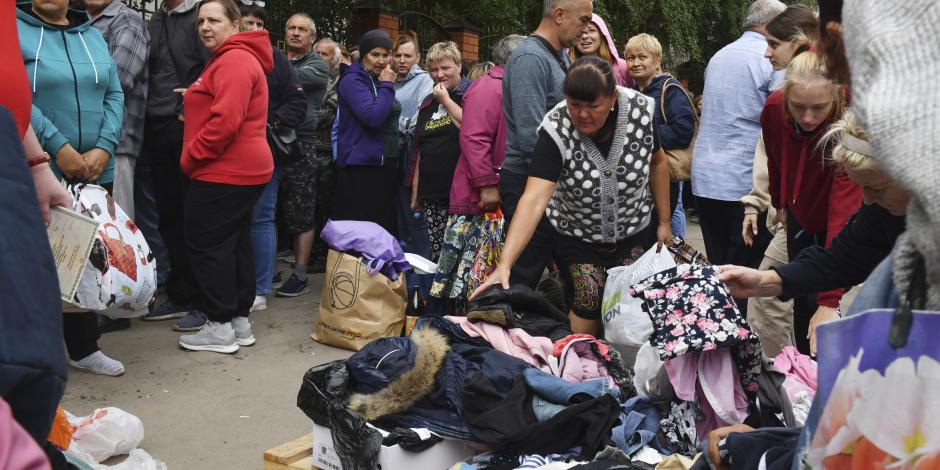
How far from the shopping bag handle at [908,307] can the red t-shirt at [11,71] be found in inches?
96.8

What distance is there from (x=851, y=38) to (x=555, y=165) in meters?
2.71

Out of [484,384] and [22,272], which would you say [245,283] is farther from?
[22,272]

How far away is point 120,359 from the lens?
16.2 ft

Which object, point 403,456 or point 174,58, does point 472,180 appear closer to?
point 174,58

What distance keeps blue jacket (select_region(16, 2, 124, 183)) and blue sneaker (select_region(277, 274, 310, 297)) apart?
1.93 meters

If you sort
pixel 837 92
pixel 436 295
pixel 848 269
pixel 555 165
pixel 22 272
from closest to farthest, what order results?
pixel 22 272
pixel 848 269
pixel 837 92
pixel 555 165
pixel 436 295

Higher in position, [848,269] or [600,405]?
[848,269]

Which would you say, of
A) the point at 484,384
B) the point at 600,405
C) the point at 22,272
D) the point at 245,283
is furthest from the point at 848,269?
the point at 245,283

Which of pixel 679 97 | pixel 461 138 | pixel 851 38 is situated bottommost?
pixel 461 138

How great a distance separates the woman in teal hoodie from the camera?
4.41 metres

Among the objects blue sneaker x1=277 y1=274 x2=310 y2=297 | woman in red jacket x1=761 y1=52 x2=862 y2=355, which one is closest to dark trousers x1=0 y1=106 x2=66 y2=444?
woman in red jacket x1=761 y1=52 x2=862 y2=355

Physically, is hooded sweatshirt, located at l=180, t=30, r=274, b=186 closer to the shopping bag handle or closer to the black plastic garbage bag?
the black plastic garbage bag

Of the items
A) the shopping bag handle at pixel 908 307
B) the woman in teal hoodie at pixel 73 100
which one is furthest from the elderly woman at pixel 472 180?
the shopping bag handle at pixel 908 307

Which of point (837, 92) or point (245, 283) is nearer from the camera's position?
point (837, 92)
